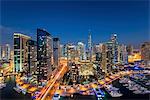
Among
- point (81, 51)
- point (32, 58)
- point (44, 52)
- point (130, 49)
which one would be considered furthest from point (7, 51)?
→ point (130, 49)

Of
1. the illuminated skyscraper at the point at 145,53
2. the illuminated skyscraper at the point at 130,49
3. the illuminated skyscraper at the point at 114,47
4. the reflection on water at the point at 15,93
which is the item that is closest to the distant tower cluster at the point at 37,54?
the reflection on water at the point at 15,93

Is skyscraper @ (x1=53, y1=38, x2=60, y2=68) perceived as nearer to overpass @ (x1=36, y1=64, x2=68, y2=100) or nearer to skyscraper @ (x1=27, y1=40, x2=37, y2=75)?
overpass @ (x1=36, y1=64, x2=68, y2=100)

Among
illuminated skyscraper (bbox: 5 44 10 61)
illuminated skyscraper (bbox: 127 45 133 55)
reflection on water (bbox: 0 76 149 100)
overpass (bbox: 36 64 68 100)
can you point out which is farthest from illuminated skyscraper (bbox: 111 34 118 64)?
illuminated skyscraper (bbox: 5 44 10 61)

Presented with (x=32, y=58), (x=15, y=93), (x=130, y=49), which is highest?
(x=130, y=49)

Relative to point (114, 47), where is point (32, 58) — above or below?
below

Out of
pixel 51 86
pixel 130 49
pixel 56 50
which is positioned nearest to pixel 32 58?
pixel 56 50

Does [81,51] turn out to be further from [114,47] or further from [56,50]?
[114,47]
